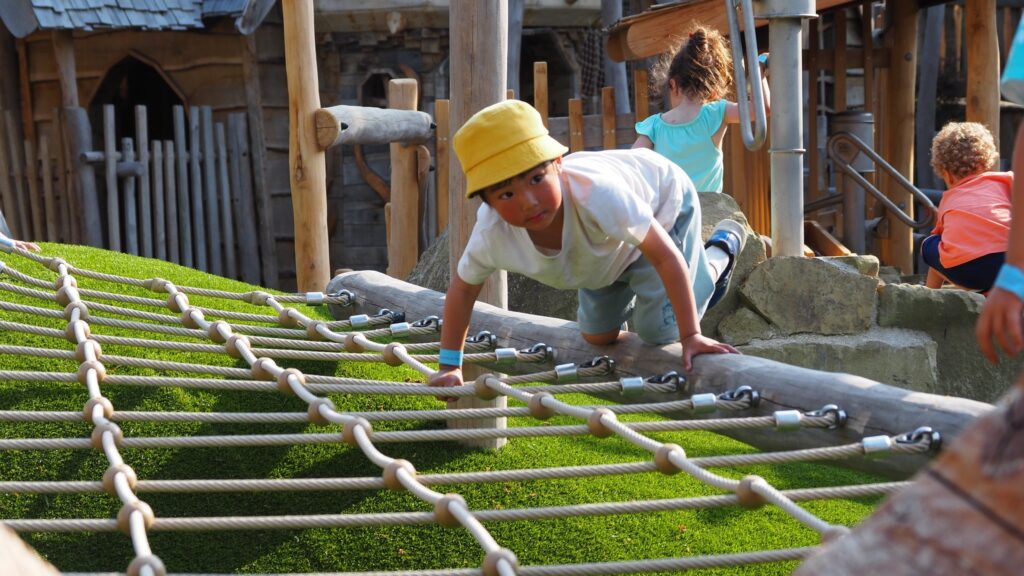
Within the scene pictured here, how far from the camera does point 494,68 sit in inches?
A: 142

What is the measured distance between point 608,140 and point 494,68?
259 cm

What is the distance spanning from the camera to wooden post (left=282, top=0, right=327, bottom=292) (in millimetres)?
4656

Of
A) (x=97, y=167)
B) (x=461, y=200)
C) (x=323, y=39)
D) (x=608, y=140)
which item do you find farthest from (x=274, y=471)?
(x=323, y=39)

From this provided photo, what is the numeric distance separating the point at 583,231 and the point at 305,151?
7.43 feet

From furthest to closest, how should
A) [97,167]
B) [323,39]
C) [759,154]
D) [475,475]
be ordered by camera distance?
[323,39], [97,167], [759,154], [475,475]

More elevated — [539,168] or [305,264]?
[539,168]

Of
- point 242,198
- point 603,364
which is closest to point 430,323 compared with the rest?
point 603,364

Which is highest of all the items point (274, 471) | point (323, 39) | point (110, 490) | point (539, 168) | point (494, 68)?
point (323, 39)

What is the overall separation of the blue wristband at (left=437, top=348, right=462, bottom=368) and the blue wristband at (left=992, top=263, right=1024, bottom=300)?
146cm

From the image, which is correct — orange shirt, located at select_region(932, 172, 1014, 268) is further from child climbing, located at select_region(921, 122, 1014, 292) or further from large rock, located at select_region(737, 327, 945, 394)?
large rock, located at select_region(737, 327, 945, 394)

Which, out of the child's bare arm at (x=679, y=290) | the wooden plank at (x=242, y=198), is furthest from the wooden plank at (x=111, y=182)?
the child's bare arm at (x=679, y=290)

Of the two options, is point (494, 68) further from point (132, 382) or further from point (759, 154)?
point (759, 154)

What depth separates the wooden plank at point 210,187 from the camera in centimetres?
911

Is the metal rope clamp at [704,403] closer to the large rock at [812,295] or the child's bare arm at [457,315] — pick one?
the child's bare arm at [457,315]
